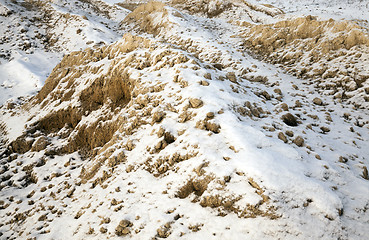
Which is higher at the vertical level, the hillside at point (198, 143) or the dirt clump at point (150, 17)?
the dirt clump at point (150, 17)

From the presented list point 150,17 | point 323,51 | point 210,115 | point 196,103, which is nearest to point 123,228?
point 210,115

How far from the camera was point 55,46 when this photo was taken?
21812 mm

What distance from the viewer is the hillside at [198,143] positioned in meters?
3.83

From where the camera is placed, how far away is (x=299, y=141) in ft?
17.7

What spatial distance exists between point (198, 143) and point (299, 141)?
272cm

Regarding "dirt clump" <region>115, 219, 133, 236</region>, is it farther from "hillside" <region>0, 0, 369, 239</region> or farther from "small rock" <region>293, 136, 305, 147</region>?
"small rock" <region>293, 136, 305, 147</region>

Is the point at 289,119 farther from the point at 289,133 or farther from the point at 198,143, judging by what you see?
the point at 198,143

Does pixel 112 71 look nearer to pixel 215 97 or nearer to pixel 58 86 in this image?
pixel 58 86

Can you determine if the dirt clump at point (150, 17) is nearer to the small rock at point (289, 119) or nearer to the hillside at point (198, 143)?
the hillside at point (198, 143)

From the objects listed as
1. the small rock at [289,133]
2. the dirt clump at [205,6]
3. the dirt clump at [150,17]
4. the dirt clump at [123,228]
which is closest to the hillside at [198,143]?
the dirt clump at [123,228]

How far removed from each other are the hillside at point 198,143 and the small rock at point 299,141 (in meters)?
0.04

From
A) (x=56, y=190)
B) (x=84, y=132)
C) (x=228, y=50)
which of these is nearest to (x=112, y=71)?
(x=84, y=132)

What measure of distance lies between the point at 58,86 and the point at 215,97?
8.98 meters

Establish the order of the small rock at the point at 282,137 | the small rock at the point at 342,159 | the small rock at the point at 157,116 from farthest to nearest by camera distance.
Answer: the small rock at the point at 157,116, the small rock at the point at 282,137, the small rock at the point at 342,159
